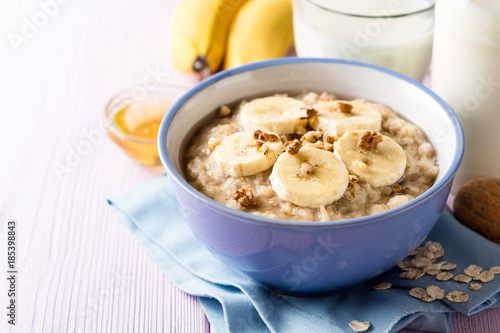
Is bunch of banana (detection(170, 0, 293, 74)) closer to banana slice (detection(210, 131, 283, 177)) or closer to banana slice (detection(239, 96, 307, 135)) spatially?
banana slice (detection(239, 96, 307, 135))

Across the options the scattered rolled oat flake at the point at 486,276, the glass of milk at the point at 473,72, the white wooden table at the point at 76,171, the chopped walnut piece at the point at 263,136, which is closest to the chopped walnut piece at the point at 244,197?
the chopped walnut piece at the point at 263,136

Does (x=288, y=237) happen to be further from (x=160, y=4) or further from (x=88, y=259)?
(x=160, y=4)

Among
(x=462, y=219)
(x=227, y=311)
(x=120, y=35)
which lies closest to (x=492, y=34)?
(x=462, y=219)

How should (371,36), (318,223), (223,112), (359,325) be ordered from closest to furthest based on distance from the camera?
1. (318,223)
2. (359,325)
3. (223,112)
4. (371,36)

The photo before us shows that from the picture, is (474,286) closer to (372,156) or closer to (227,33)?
(372,156)

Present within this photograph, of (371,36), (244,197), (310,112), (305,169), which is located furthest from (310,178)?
(371,36)

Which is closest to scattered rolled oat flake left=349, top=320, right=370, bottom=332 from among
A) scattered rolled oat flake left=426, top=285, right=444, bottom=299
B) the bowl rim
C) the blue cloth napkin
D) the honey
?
the blue cloth napkin

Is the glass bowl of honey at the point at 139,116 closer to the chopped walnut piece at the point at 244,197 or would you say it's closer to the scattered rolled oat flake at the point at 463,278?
the chopped walnut piece at the point at 244,197
